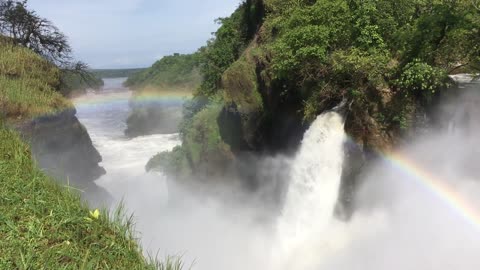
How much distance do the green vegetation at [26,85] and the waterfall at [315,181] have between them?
7.72m

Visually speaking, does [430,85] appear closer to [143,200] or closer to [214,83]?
[214,83]

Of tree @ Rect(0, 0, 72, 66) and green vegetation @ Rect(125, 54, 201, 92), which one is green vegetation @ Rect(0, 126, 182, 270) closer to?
tree @ Rect(0, 0, 72, 66)

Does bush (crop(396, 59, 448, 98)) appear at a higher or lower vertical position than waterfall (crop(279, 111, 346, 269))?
higher

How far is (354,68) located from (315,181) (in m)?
3.83

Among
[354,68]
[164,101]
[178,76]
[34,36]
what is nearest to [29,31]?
[34,36]

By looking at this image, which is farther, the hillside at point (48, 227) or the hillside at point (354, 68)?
the hillside at point (354, 68)

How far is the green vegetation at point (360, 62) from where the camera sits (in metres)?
10.4

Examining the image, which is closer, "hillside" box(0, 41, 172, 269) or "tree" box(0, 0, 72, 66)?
"hillside" box(0, 41, 172, 269)

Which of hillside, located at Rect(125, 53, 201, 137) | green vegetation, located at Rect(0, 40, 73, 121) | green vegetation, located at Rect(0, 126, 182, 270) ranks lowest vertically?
hillside, located at Rect(125, 53, 201, 137)

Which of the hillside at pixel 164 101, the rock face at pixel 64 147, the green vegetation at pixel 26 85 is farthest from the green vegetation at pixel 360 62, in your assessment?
the hillside at pixel 164 101

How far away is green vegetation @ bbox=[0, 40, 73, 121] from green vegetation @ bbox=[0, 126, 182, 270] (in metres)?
4.77

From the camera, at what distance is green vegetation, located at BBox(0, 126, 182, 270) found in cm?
338

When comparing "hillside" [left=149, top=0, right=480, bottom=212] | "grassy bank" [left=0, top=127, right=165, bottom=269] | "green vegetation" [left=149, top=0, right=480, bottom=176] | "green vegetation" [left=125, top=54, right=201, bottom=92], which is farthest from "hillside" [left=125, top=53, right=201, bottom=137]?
"grassy bank" [left=0, top=127, right=165, bottom=269]

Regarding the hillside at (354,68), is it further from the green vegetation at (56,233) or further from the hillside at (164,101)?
the hillside at (164,101)
